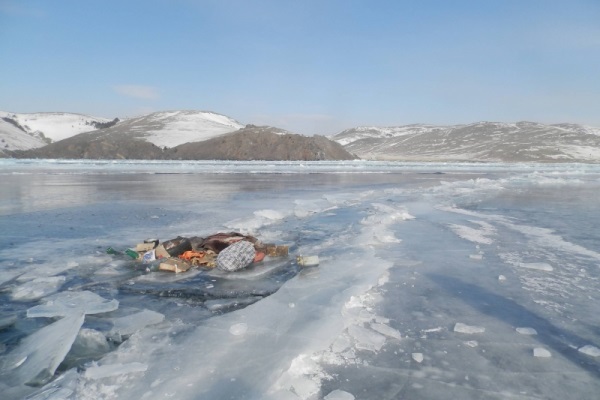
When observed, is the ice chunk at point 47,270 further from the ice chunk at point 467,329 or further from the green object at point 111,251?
the ice chunk at point 467,329

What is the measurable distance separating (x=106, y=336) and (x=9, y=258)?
149 inches

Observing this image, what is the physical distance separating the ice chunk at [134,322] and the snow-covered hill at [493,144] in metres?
83.7

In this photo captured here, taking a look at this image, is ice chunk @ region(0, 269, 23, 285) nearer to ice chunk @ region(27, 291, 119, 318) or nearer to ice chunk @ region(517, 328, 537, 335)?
ice chunk @ region(27, 291, 119, 318)

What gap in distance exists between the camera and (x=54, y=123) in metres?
103

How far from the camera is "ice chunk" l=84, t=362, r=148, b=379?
2866mm

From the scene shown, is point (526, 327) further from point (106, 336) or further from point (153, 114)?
point (153, 114)

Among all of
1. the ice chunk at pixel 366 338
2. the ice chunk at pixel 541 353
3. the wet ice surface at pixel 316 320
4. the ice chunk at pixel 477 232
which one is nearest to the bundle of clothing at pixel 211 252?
the wet ice surface at pixel 316 320

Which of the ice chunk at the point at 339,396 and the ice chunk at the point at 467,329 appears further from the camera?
the ice chunk at the point at 467,329

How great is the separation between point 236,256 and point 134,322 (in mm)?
2133

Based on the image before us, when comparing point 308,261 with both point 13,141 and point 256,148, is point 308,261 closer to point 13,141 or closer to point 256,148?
point 256,148

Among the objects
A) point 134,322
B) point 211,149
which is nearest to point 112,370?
point 134,322

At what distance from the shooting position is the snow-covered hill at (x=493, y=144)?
8619 centimetres

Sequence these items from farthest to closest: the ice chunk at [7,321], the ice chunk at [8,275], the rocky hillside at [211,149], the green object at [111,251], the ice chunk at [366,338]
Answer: the rocky hillside at [211,149] → the green object at [111,251] → the ice chunk at [8,275] → the ice chunk at [7,321] → the ice chunk at [366,338]

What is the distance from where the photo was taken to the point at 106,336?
11.7 ft
